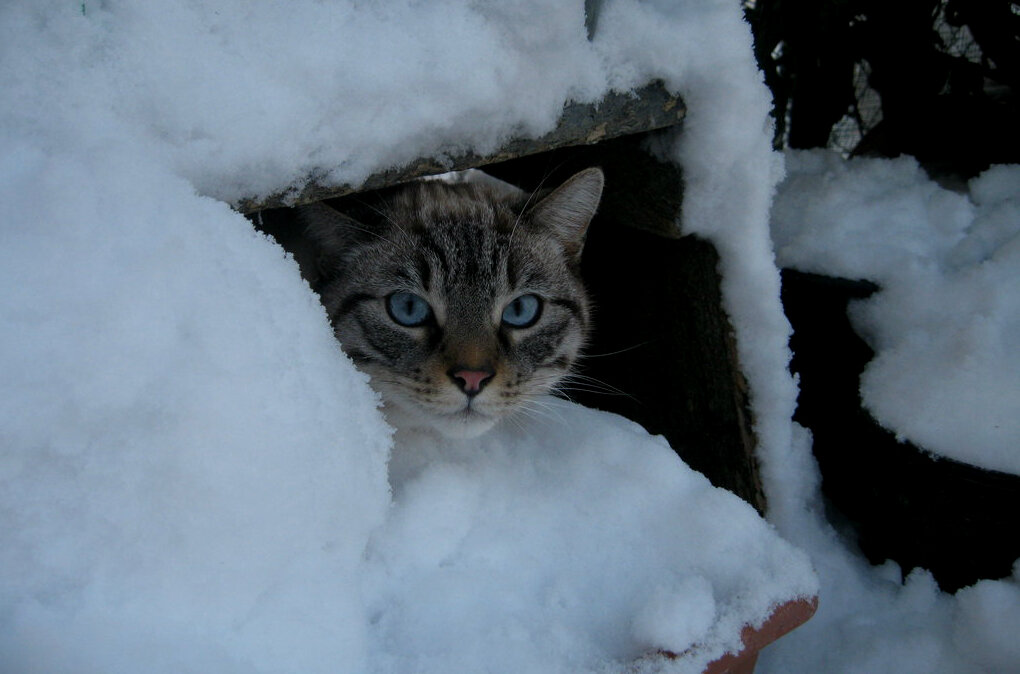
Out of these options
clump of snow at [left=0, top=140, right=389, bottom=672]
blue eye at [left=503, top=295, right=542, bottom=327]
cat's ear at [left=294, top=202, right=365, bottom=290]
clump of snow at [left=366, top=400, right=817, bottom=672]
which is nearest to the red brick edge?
clump of snow at [left=366, top=400, right=817, bottom=672]

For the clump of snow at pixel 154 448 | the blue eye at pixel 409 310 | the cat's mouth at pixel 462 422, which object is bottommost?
the cat's mouth at pixel 462 422

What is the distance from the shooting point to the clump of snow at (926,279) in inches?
74.4

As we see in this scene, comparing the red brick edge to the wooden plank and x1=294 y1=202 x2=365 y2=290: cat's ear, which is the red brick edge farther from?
x1=294 y1=202 x2=365 y2=290: cat's ear

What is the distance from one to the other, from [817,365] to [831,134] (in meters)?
1.26

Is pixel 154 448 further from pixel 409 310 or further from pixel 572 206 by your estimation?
pixel 572 206

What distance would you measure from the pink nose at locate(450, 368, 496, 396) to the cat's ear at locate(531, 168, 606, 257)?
2.00 ft

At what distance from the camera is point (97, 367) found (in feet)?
3.44

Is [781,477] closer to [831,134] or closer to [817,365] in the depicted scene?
[817,365]

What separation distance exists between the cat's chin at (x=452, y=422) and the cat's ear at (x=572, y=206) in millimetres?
680

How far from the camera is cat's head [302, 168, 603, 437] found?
1.83m

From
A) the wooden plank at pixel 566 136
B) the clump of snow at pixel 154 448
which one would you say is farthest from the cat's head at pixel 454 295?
the clump of snow at pixel 154 448

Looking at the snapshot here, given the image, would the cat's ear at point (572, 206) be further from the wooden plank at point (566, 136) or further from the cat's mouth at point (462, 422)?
the cat's mouth at point (462, 422)

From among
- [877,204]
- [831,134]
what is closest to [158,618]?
[877,204]

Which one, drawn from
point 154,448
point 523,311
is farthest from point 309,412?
point 523,311
